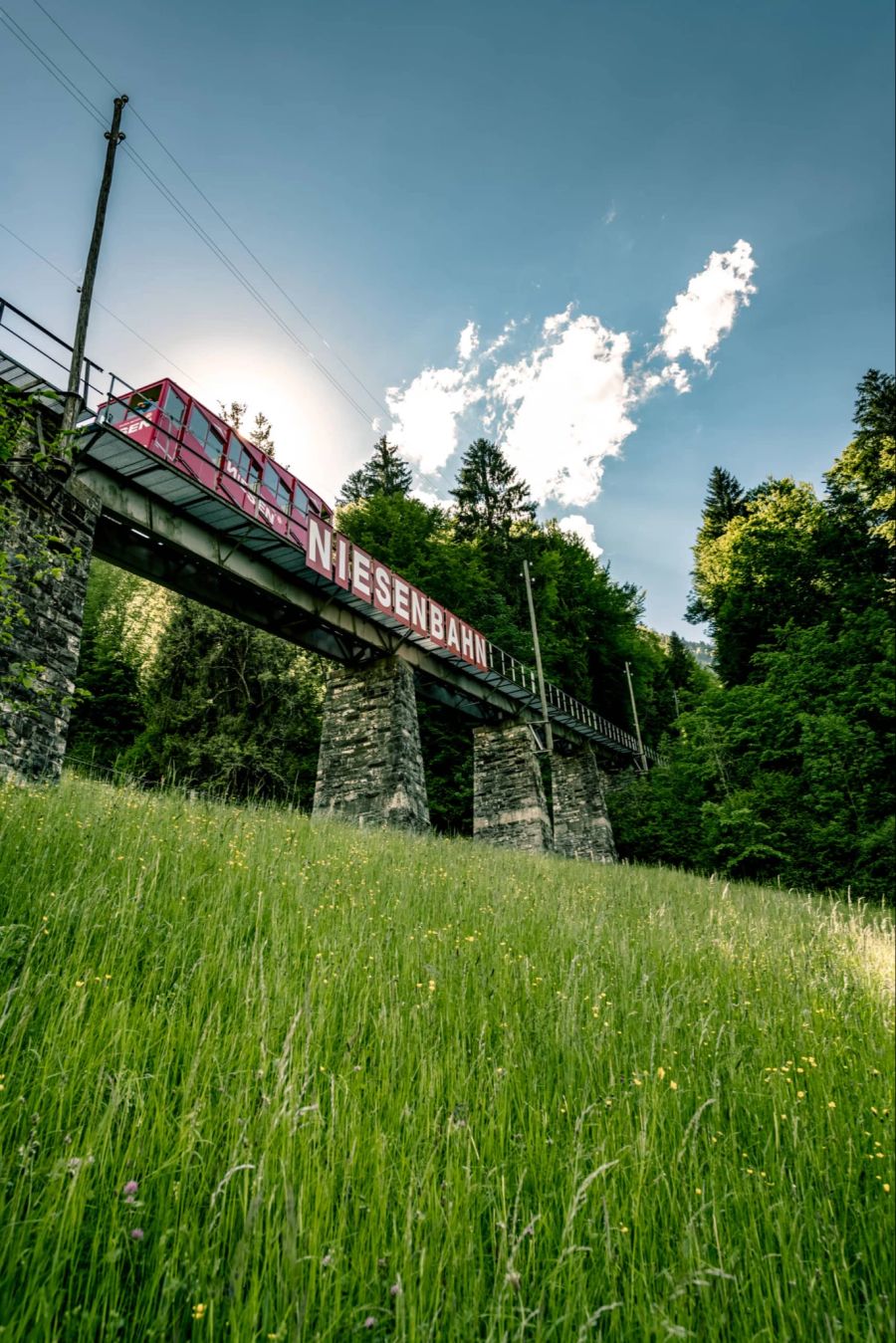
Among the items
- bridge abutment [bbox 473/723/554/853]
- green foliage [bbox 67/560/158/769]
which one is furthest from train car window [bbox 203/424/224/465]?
bridge abutment [bbox 473/723/554/853]

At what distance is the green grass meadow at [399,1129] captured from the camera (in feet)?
4.40

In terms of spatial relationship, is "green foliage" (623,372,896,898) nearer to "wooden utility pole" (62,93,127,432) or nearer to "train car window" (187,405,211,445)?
"train car window" (187,405,211,445)

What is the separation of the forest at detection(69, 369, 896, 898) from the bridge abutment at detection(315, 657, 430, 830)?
5254 millimetres

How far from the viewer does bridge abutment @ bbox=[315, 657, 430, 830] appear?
46.8ft

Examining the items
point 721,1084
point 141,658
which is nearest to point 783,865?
point 721,1084

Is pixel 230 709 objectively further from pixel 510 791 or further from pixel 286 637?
pixel 510 791

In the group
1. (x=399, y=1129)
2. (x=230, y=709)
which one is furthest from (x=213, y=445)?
(x=399, y=1129)

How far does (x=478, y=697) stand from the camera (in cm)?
1950

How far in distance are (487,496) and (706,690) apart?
22.8m

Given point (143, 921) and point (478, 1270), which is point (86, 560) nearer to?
point (143, 921)

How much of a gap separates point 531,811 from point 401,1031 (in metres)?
16.9

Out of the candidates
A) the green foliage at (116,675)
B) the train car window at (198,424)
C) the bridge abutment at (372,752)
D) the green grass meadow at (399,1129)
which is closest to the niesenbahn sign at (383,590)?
the bridge abutment at (372,752)

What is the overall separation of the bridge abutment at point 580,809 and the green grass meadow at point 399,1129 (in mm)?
19478

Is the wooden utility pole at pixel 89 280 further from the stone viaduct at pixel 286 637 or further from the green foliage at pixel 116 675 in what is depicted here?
the green foliage at pixel 116 675
